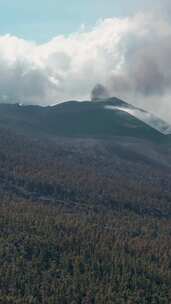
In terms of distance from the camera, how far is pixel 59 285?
199 m

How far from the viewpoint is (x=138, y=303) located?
199750 millimetres

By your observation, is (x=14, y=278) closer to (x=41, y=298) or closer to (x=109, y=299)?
(x=41, y=298)

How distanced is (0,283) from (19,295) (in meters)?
9.05

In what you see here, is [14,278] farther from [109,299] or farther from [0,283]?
[109,299]

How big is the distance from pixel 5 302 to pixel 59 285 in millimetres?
22983

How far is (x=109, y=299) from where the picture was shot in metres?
194

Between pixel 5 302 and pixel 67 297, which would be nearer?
pixel 5 302

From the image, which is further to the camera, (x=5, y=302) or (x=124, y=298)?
(x=124, y=298)

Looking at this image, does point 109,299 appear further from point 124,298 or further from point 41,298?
point 41,298

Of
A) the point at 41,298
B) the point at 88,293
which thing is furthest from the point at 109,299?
the point at 41,298

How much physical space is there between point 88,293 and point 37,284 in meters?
14.1

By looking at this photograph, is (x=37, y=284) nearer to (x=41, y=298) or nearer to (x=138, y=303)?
(x=41, y=298)

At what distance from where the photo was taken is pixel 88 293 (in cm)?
19638

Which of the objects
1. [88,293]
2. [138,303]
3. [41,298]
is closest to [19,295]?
[41,298]
